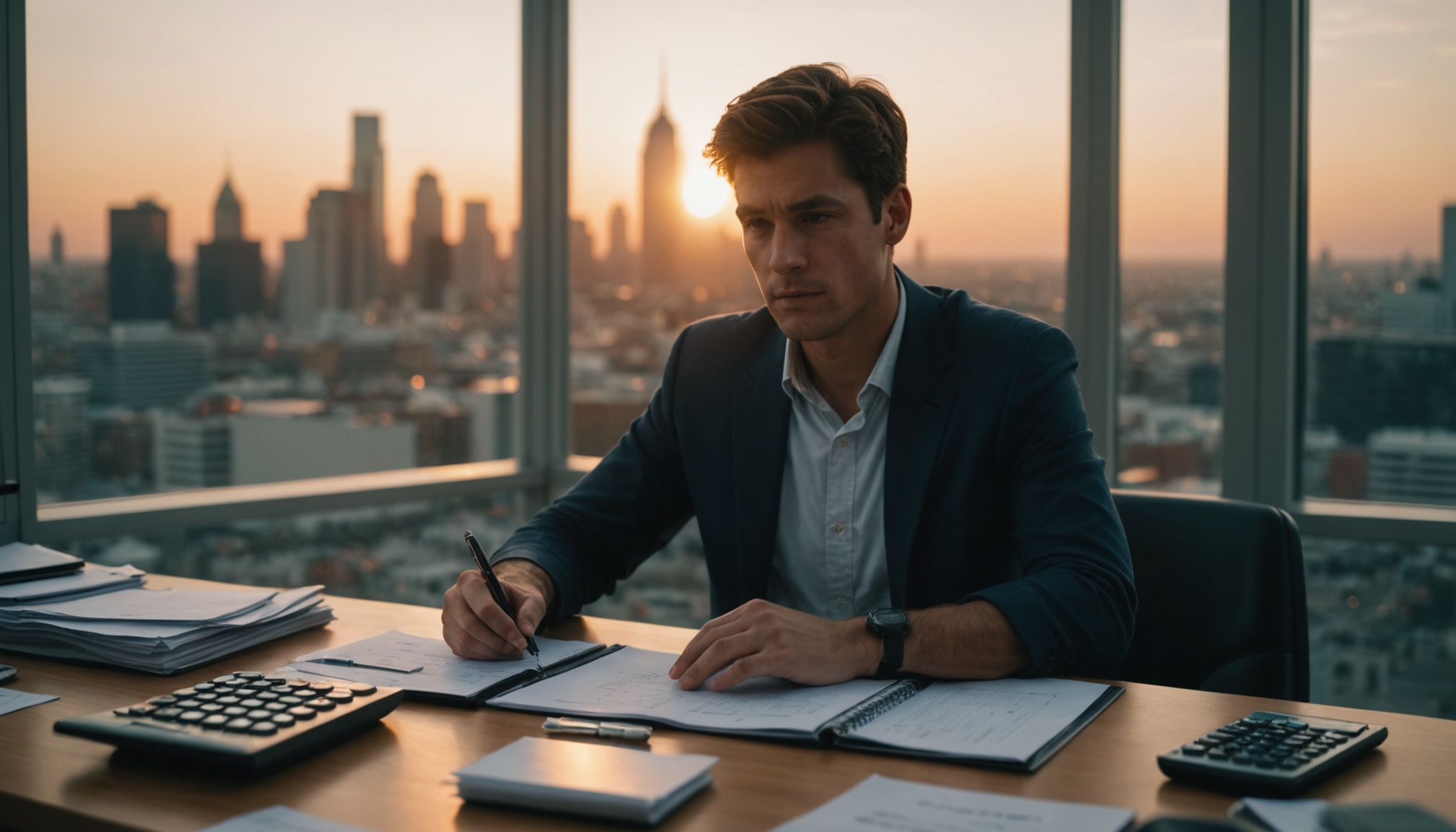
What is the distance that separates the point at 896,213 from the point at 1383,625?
Result: 5.24ft

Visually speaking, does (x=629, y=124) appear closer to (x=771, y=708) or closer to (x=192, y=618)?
(x=192, y=618)

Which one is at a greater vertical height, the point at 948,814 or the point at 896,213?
the point at 896,213

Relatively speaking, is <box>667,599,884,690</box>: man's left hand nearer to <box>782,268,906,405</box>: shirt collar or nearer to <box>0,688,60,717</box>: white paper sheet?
<box>782,268,906,405</box>: shirt collar

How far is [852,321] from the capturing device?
1841 millimetres

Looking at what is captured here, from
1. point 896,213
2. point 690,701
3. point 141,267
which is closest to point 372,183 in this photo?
point 141,267

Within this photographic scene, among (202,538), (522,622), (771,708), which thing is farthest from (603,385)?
(771,708)

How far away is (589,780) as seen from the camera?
96 centimetres

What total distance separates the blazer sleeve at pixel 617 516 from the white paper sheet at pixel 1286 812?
3.30ft

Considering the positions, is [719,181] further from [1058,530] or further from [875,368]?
[1058,530]

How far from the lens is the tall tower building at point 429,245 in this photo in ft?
10.8

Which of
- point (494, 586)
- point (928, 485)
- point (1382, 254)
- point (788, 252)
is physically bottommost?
point (494, 586)

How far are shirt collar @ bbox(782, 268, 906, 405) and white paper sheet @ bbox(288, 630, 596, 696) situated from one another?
0.60 metres

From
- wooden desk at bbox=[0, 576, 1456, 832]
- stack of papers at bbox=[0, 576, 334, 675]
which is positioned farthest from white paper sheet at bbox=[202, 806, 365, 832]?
stack of papers at bbox=[0, 576, 334, 675]

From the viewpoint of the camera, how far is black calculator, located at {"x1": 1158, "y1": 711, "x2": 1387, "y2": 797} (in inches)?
38.2
